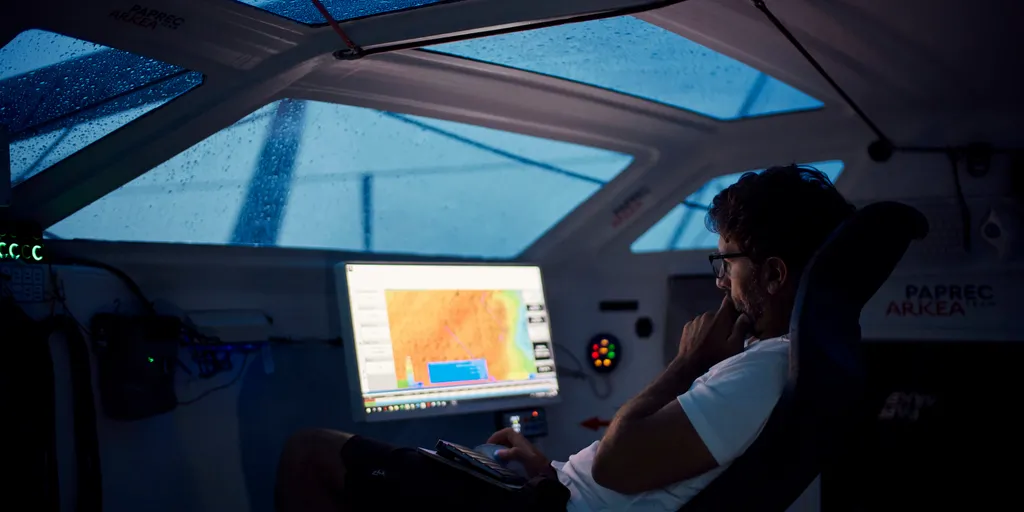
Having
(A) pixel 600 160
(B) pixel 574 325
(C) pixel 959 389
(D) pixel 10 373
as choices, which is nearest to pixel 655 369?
(B) pixel 574 325

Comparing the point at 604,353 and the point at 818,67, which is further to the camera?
the point at 604,353

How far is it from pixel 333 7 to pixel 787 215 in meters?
1.35

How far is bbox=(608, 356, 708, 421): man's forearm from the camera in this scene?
1729 millimetres

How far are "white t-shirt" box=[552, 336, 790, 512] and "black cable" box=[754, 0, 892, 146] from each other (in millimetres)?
972

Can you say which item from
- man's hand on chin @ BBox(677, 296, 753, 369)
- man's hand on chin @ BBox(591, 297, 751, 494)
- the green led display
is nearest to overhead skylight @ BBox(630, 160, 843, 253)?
man's hand on chin @ BBox(677, 296, 753, 369)

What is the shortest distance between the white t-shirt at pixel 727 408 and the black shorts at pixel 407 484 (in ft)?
0.84

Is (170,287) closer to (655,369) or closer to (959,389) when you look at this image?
(655,369)

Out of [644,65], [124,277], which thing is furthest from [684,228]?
[124,277]

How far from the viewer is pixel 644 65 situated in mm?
2912

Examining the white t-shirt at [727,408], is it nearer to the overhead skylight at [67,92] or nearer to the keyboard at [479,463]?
the keyboard at [479,463]

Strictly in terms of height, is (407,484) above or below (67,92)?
below

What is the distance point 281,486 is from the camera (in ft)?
8.04

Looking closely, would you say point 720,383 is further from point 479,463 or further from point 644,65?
point 644,65

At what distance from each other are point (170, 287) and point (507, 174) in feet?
4.65
